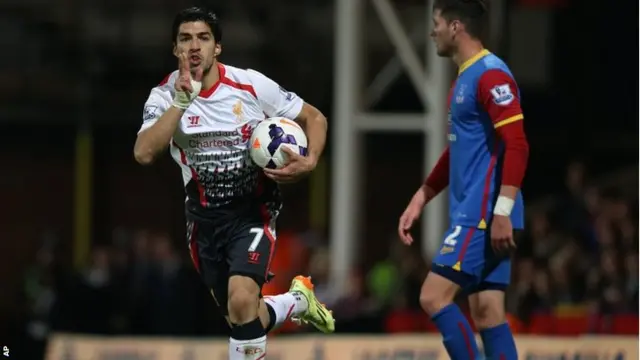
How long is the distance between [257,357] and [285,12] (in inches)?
547

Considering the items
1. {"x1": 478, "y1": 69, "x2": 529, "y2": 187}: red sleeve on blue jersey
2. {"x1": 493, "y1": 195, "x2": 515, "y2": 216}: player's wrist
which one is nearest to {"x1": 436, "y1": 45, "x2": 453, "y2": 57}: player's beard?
{"x1": 478, "y1": 69, "x2": 529, "y2": 187}: red sleeve on blue jersey

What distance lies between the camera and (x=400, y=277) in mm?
15742

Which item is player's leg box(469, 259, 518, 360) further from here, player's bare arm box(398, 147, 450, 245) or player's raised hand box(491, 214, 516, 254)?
player's bare arm box(398, 147, 450, 245)

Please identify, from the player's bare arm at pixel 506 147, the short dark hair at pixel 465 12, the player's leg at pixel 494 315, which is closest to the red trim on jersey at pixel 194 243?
the player's leg at pixel 494 315

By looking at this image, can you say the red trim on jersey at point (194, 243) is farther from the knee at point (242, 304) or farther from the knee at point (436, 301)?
the knee at point (436, 301)

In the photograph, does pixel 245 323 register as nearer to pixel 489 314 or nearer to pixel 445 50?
pixel 489 314

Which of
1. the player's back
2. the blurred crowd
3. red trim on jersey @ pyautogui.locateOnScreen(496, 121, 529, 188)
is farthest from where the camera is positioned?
the blurred crowd

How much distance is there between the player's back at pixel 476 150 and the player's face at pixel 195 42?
4.31ft

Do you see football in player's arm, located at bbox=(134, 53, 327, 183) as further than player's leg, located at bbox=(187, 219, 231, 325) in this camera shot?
No

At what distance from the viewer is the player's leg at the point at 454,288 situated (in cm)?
823

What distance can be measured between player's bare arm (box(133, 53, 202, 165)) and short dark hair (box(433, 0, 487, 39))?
1.36 metres

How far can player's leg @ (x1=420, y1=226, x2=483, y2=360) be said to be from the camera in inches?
324

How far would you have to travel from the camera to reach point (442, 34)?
329 inches

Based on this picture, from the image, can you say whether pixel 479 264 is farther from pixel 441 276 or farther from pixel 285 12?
pixel 285 12
